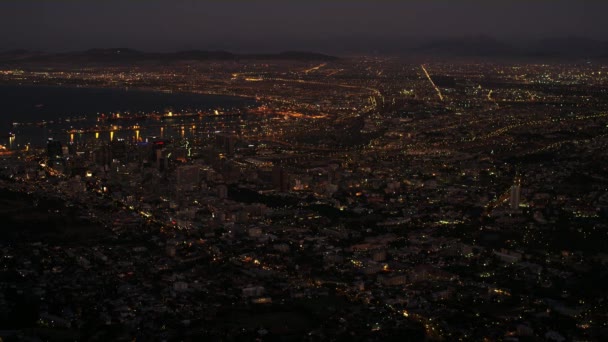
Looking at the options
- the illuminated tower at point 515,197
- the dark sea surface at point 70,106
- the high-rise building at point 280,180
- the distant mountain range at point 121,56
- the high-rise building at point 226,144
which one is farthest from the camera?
the distant mountain range at point 121,56

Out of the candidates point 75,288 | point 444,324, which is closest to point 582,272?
point 444,324

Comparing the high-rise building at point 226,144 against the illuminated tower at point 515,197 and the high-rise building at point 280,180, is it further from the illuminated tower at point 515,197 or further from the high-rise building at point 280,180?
the illuminated tower at point 515,197

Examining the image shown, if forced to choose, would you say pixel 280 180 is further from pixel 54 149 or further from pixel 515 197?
pixel 54 149

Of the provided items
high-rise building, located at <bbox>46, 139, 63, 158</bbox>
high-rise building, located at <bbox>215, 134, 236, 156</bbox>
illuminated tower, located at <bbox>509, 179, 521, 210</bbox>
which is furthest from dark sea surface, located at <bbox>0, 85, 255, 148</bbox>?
illuminated tower, located at <bbox>509, 179, 521, 210</bbox>

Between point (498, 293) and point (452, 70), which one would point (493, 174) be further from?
point (452, 70)

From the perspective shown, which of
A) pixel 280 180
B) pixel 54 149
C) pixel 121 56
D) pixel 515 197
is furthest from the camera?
pixel 121 56

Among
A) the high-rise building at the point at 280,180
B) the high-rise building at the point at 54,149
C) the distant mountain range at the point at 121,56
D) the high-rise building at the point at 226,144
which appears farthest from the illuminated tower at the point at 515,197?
the distant mountain range at the point at 121,56

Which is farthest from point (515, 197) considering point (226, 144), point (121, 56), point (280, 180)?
point (121, 56)
